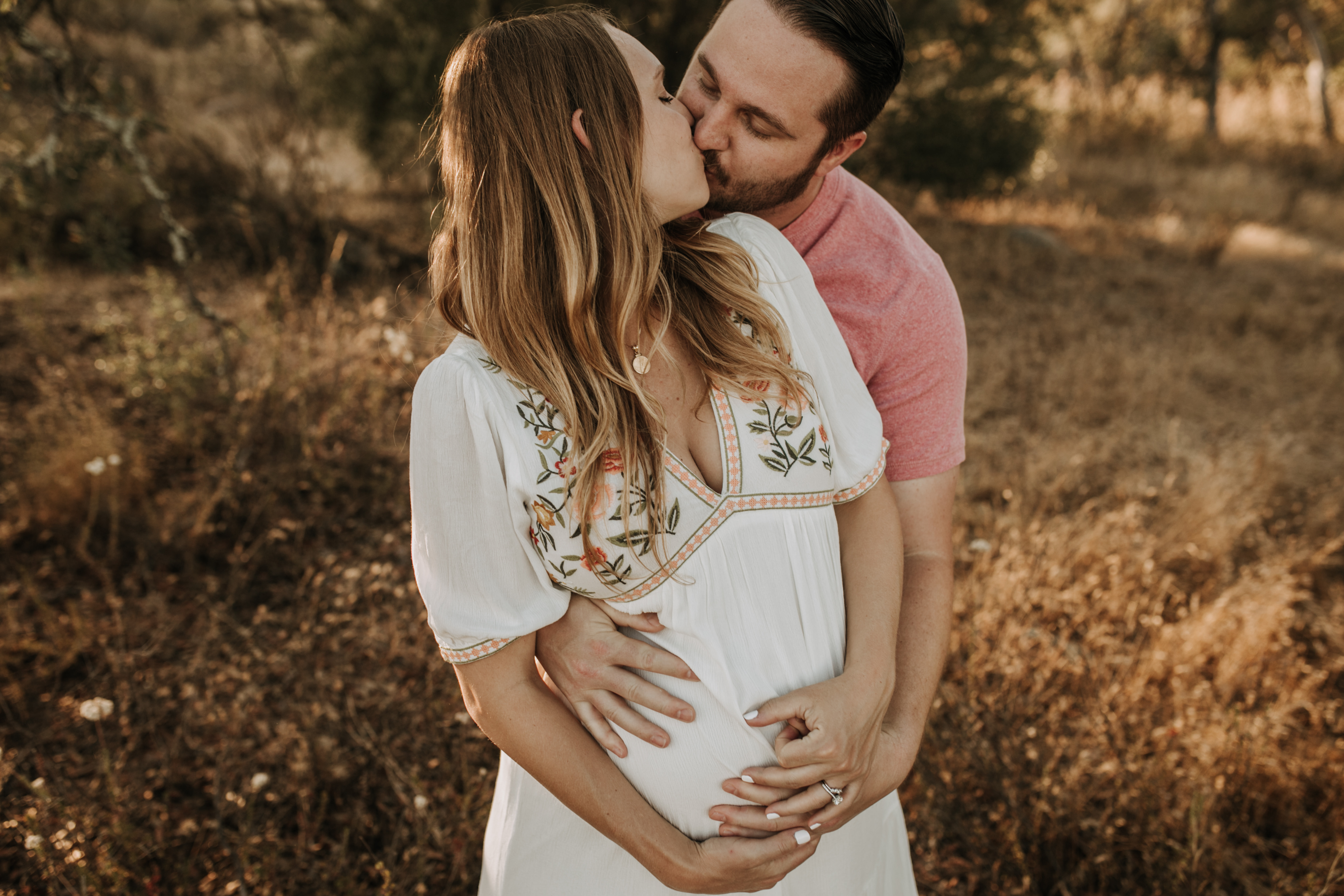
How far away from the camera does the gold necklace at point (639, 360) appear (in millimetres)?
1360

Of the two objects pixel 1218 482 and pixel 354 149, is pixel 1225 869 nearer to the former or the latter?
pixel 1218 482

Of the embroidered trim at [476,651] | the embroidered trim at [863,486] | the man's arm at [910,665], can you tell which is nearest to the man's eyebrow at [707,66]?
the embroidered trim at [863,486]

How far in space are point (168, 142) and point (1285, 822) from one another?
25.1 feet

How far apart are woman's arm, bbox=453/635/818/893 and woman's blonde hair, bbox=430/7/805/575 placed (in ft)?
0.86

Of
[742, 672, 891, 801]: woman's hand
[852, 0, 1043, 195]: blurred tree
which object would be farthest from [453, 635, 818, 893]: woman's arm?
[852, 0, 1043, 195]: blurred tree

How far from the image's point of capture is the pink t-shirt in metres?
1.65

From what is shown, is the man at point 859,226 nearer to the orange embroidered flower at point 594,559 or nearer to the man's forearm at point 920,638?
the man's forearm at point 920,638

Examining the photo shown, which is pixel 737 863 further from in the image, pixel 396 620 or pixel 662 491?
pixel 396 620

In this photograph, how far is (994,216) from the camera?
301 inches

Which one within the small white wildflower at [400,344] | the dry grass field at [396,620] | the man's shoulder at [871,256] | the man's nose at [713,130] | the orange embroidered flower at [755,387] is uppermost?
the man's nose at [713,130]

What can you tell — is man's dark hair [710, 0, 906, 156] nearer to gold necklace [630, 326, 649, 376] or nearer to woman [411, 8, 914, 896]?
woman [411, 8, 914, 896]

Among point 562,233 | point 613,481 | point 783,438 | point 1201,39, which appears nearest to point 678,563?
point 613,481

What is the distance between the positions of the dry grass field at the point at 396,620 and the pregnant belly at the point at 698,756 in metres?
0.77

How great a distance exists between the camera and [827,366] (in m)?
1.47
